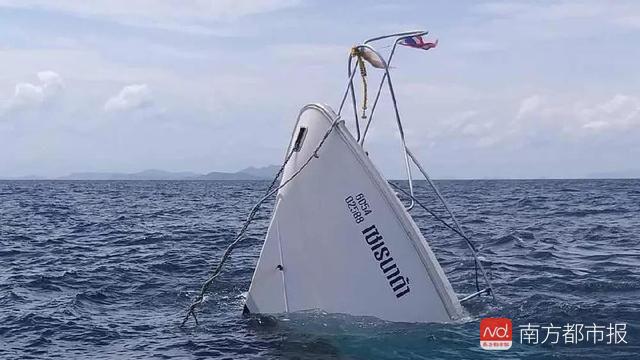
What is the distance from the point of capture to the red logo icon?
31.5 ft

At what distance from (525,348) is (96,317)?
312 inches

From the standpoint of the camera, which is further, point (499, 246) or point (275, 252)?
point (499, 246)

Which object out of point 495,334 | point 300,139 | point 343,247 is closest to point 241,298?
point 343,247

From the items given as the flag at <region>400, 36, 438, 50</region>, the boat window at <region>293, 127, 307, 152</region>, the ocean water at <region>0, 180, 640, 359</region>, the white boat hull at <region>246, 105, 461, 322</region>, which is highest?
the flag at <region>400, 36, 438, 50</region>

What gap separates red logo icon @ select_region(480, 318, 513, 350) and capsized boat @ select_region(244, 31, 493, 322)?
22.5 inches

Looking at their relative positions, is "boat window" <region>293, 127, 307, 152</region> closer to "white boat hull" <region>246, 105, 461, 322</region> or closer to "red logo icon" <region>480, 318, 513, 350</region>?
"white boat hull" <region>246, 105, 461, 322</region>

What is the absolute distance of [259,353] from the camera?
9.74m

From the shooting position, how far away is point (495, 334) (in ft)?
32.7

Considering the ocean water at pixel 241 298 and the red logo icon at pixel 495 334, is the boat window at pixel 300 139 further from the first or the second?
the red logo icon at pixel 495 334

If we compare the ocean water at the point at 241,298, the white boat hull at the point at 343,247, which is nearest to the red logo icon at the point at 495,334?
the ocean water at the point at 241,298

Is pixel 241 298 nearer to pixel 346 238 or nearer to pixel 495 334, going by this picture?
pixel 346 238

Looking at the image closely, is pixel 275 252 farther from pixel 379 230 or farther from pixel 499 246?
pixel 499 246

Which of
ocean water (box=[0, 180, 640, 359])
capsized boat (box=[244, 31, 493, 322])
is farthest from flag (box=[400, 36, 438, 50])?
ocean water (box=[0, 180, 640, 359])

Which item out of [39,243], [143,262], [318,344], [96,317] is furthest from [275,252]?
[39,243]
